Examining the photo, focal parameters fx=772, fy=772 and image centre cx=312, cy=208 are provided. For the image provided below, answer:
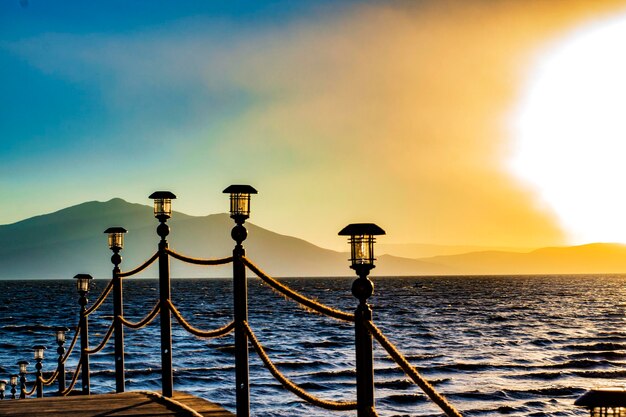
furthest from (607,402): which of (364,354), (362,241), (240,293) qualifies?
(240,293)

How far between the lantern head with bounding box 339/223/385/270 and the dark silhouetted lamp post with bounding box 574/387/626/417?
63.6 inches

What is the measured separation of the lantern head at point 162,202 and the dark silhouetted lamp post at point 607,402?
5.12 metres

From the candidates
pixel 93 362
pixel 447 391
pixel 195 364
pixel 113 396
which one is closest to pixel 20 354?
pixel 93 362

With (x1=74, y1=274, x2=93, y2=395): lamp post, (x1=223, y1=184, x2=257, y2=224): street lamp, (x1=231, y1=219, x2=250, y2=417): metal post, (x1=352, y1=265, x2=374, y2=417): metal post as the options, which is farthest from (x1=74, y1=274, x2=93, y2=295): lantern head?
(x1=352, y1=265, x2=374, y2=417): metal post

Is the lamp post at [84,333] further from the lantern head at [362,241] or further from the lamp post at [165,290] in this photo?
the lantern head at [362,241]

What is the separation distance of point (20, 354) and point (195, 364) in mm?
11605

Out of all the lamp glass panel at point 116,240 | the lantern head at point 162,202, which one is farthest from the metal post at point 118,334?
the lantern head at point 162,202

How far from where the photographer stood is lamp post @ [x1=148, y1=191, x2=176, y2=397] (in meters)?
7.91

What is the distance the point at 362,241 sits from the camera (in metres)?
5.00

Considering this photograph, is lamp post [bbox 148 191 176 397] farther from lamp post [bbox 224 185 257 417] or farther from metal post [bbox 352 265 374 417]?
metal post [bbox 352 265 374 417]

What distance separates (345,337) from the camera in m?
41.9

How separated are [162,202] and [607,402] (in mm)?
5296

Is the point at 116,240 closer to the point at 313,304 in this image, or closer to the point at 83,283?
the point at 83,283

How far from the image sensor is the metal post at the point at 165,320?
7.87m
